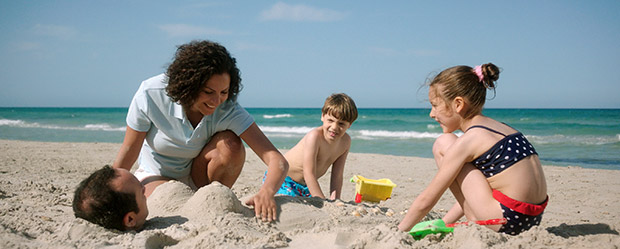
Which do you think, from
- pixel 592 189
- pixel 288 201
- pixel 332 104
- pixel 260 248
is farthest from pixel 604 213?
pixel 260 248

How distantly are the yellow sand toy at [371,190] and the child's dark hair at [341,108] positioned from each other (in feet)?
1.96

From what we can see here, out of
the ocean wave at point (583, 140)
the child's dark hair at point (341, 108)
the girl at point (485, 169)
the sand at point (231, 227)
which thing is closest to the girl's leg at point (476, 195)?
the girl at point (485, 169)

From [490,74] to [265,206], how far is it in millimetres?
1528

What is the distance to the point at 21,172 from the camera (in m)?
4.85

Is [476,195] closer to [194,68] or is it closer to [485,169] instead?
[485,169]

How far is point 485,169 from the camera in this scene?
237 centimetres

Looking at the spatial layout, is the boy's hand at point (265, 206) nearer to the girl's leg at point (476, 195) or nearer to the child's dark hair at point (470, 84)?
the girl's leg at point (476, 195)

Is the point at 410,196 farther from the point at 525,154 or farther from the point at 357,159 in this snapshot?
the point at 357,159

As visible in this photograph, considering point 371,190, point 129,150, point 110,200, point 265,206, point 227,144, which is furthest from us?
point 371,190

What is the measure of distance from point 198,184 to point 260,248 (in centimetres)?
139

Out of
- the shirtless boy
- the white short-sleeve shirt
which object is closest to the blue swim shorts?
the shirtless boy

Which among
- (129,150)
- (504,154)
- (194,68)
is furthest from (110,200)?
(504,154)

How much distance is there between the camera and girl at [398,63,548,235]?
2316 mm

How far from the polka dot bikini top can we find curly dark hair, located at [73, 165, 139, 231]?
1.93 metres
